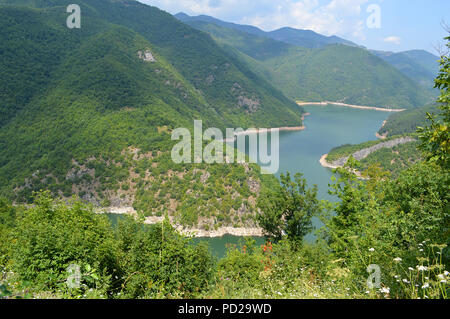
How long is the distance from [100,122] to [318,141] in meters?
78.0

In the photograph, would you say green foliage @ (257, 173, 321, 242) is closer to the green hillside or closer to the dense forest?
the dense forest

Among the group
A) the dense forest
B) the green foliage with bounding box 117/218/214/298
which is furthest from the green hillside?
the green foliage with bounding box 117/218/214/298

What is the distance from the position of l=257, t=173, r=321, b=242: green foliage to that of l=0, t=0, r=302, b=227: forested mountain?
26.4m

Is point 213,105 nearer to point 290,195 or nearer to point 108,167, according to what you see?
point 108,167

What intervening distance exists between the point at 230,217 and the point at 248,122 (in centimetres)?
8503

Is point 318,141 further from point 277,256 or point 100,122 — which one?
point 277,256

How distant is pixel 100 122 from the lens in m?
64.4

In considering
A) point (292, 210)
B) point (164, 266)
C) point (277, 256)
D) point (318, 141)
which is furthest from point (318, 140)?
point (164, 266)

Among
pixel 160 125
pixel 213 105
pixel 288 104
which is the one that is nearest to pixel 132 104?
pixel 160 125

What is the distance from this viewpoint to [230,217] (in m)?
46.3

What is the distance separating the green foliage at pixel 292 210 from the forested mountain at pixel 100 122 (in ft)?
86.5

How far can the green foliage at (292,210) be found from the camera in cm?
1694

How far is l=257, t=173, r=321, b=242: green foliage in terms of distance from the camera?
16.9 m

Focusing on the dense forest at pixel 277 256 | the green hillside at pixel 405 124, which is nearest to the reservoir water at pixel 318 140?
the green hillside at pixel 405 124
